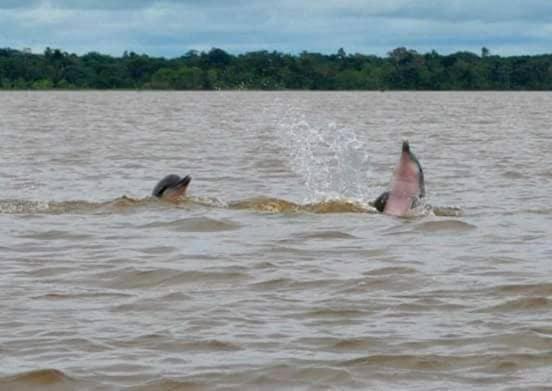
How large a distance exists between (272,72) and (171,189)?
424 feet

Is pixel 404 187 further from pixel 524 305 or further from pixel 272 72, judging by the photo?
pixel 272 72

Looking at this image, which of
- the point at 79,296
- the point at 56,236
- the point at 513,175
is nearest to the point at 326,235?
the point at 56,236

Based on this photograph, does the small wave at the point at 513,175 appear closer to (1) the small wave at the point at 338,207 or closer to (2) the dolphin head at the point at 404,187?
(1) the small wave at the point at 338,207

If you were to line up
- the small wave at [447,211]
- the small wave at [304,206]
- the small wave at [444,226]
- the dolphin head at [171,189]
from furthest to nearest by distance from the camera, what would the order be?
the dolphin head at [171,189] → the small wave at [304,206] → the small wave at [447,211] → the small wave at [444,226]

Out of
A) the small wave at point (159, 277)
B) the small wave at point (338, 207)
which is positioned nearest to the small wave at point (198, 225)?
the small wave at point (338, 207)

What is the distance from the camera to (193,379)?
862 cm

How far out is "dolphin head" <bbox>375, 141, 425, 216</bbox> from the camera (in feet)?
49.2

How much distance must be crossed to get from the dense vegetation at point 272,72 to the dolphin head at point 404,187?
12858 cm

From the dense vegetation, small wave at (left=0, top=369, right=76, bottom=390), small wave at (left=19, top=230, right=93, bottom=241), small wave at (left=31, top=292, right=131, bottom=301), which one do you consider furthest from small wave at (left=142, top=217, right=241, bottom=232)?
the dense vegetation

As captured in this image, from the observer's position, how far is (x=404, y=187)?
50.5 ft

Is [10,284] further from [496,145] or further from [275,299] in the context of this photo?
[496,145]

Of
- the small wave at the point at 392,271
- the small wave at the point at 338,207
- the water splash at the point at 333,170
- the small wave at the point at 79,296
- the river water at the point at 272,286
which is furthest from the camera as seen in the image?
the water splash at the point at 333,170

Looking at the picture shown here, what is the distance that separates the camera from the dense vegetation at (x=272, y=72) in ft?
483

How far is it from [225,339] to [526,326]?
6.19 ft
